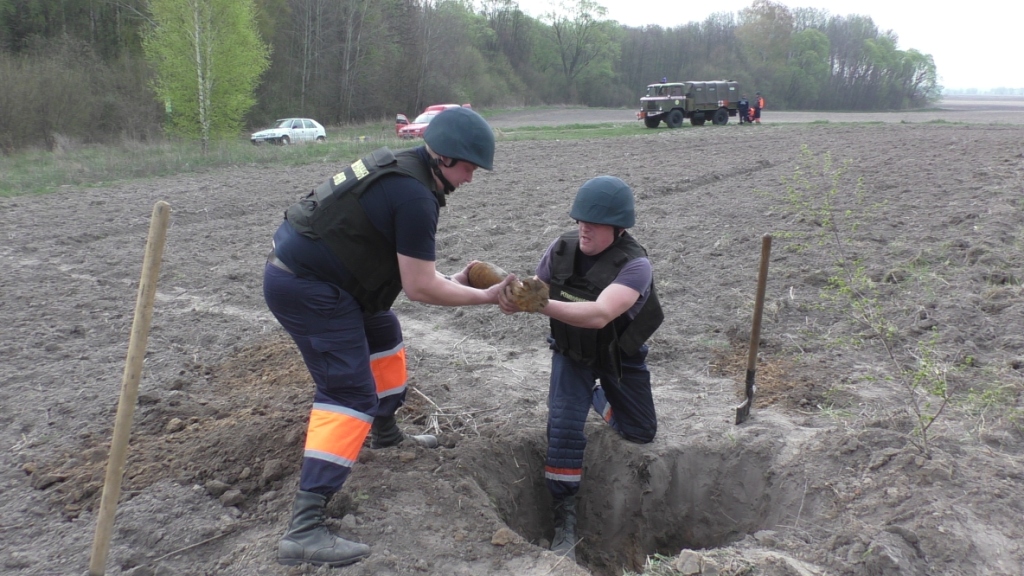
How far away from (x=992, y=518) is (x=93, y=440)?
4532 mm

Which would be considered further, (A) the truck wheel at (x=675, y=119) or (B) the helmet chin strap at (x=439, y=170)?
(A) the truck wheel at (x=675, y=119)

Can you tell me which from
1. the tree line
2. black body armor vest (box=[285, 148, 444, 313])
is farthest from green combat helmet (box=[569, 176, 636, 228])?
the tree line

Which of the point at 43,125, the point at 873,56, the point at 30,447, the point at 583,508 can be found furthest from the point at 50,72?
the point at 873,56

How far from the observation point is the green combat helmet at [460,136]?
3012mm

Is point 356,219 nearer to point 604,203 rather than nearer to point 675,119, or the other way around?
point 604,203

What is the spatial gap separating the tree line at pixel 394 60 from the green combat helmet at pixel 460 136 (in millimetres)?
23056

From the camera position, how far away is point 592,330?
375cm

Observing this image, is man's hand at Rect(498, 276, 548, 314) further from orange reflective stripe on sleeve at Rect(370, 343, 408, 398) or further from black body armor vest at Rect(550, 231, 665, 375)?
orange reflective stripe on sleeve at Rect(370, 343, 408, 398)

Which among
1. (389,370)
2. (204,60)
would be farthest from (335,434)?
(204,60)

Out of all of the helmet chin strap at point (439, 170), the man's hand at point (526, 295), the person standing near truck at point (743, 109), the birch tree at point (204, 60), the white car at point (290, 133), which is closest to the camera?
the helmet chin strap at point (439, 170)

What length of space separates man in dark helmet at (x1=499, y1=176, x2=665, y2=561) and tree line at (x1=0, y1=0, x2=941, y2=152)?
2284 centimetres

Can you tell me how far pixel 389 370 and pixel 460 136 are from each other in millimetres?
1395

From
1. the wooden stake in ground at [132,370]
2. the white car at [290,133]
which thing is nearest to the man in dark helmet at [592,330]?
the wooden stake in ground at [132,370]

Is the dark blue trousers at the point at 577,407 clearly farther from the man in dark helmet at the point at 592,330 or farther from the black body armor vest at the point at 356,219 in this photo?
the black body armor vest at the point at 356,219
